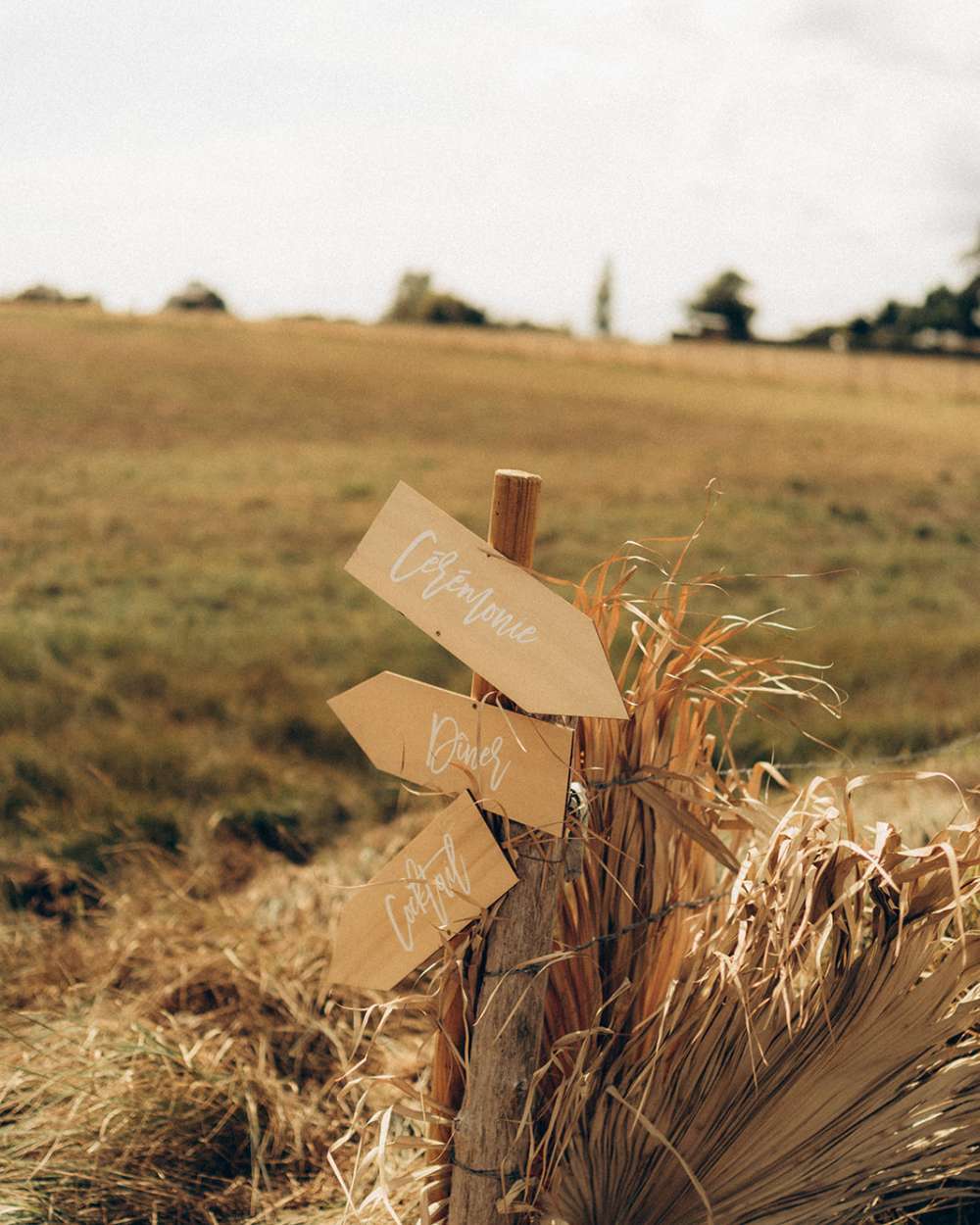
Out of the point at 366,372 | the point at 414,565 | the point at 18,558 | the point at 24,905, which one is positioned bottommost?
the point at 24,905

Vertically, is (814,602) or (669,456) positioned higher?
(669,456)

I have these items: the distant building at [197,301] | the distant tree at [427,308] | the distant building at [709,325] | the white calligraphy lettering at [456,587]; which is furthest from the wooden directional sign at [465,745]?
the distant building at [709,325]

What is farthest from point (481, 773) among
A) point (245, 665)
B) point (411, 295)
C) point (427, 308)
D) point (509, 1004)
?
point (411, 295)

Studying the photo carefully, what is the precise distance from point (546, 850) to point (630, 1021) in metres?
0.40

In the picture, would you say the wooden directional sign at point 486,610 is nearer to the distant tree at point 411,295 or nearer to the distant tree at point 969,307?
the distant tree at point 411,295

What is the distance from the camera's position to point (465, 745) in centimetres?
151

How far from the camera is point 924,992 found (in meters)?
1.58

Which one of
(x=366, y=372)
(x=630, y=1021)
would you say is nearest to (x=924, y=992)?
(x=630, y=1021)

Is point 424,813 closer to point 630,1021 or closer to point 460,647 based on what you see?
point 630,1021

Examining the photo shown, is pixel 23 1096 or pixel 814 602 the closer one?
pixel 23 1096

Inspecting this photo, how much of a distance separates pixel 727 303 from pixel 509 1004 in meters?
67.7

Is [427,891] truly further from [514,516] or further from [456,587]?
[514,516]

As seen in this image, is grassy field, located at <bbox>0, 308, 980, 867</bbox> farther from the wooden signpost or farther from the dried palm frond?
the dried palm frond

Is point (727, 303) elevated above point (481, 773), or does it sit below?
above
